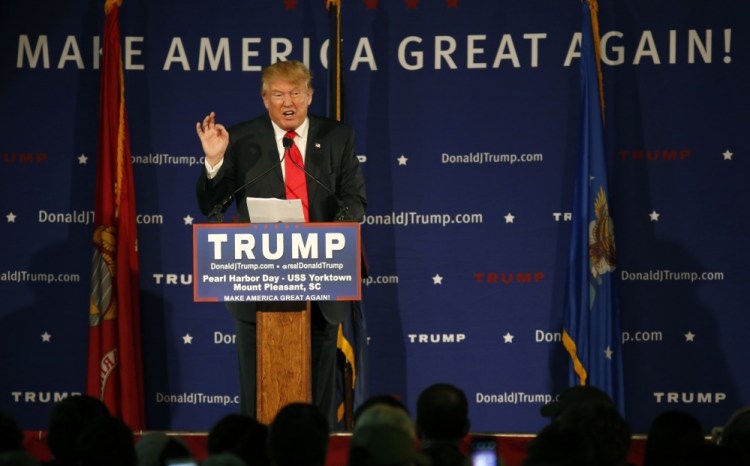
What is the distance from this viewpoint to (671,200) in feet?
22.6

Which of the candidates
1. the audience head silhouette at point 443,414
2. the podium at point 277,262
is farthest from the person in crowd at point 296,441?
the podium at point 277,262

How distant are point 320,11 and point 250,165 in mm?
2066

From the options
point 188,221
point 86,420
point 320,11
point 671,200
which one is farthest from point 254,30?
point 86,420

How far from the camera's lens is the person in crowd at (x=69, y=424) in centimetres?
366

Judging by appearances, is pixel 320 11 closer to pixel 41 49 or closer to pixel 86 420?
pixel 41 49

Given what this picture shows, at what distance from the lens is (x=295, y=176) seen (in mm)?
5258

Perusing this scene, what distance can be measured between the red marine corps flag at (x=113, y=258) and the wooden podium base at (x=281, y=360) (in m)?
2.18

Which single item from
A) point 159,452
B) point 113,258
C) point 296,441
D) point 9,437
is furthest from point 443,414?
point 113,258

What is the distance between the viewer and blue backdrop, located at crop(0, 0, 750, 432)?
270 inches

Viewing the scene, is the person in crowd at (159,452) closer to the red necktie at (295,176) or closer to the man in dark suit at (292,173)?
the man in dark suit at (292,173)

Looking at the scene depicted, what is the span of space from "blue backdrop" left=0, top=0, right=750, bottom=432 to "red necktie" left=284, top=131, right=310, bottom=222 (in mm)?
1701

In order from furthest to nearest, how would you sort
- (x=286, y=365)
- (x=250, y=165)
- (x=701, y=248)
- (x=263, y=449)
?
(x=701, y=248)
(x=250, y=165)
(x=286, y=365)
(x=263, y=449)

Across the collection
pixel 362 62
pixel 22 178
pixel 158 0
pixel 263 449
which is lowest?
pixel 263 449

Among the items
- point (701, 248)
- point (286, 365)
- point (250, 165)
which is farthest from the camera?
point (701, 248)
